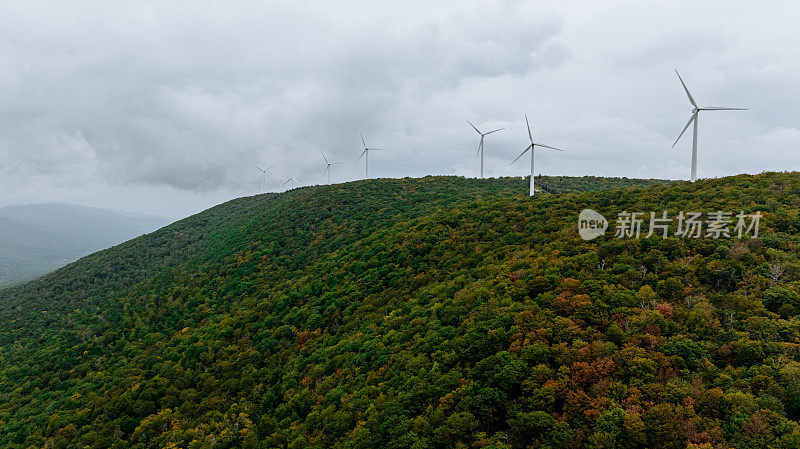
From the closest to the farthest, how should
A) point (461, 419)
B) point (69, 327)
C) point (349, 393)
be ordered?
1. point (461, 419)
2. point (349, 393)
3. point (69, 327)

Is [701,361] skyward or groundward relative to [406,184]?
groundward

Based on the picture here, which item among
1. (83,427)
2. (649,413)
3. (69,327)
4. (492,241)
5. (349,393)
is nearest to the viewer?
(649,413)

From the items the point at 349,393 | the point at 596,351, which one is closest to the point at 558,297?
the point at 596,351

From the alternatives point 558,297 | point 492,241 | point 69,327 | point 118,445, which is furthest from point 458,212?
point 69,327

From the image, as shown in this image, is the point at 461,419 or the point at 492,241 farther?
the point at 492,241

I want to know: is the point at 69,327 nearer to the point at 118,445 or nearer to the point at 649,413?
the point at 118,445

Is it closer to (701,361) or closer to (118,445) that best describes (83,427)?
(118,445)

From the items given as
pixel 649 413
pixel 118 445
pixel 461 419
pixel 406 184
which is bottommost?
pixel 118 445
